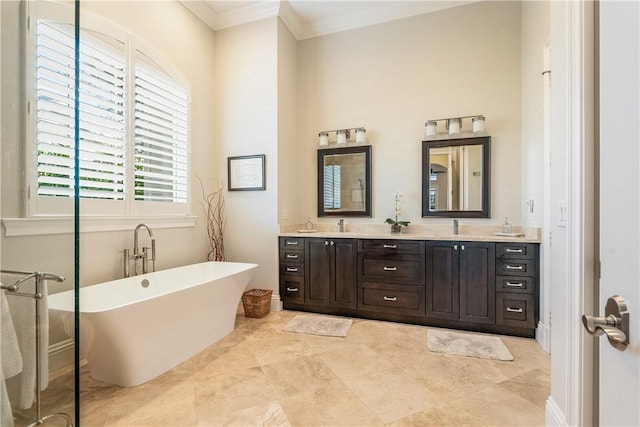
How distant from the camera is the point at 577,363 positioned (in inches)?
48.6

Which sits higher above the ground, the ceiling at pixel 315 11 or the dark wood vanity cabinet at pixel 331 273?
the ceiling at pixel 315 11

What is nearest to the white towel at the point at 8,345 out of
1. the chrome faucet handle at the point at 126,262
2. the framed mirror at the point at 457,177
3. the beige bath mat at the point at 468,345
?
the chrome faucet handle at the point at 126,262

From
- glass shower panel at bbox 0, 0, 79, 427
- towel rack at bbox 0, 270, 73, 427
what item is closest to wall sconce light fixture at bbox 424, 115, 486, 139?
glass shower panel at bbox 0, 0, 79, 427

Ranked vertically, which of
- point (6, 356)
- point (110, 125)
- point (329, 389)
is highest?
point (110, 125)

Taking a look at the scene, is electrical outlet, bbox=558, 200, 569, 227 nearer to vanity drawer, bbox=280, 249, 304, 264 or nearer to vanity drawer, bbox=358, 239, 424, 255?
vanity drawer, bbox=358, 239, 424, 255

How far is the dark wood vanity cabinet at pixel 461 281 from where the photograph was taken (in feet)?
9.33

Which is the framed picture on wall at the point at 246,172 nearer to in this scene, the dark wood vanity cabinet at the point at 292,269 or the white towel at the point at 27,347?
the dark wood vanity cabinet at the point at 292,269

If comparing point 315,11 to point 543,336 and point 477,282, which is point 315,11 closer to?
point 477,282

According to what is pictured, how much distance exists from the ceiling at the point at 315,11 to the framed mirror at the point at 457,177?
5.35 feet

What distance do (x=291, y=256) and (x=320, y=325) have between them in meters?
0.87

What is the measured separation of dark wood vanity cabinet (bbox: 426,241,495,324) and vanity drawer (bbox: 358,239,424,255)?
0.35 ft

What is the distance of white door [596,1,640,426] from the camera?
1.84ft

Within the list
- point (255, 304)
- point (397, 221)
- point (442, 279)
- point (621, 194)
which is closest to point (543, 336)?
point (442, 279)

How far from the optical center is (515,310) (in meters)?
2.77
